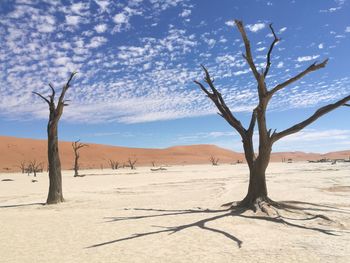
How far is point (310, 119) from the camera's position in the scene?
1214cm

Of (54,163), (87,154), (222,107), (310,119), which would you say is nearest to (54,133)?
(54,163)

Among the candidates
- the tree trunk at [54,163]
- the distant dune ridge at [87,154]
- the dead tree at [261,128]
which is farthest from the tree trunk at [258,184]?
the distant dune ridge at [87,154]

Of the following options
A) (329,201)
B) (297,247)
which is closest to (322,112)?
(329,201)

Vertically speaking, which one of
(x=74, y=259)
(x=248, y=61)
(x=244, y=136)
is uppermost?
(x=248, y=61)

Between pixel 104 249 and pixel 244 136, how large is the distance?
6.57m

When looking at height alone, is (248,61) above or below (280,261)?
above

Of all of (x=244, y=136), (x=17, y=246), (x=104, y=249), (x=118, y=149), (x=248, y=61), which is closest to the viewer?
(x=104, y=249)

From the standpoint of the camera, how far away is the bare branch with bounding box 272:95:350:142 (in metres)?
11.8

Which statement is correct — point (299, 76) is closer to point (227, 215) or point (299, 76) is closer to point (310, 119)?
point (310, 119)

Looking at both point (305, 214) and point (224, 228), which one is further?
point (305, 214)

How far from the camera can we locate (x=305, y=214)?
35.8ft

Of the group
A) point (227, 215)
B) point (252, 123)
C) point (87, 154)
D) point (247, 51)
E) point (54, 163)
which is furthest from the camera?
point (87, 154)

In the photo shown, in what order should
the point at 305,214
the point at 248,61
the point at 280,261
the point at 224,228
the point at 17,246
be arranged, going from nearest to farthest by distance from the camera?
the point at 280,261 → the point at 17,246 → the point at 224,228 → the point at 305,214 → the point at 248,61

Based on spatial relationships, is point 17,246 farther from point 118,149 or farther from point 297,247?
point 118,149
